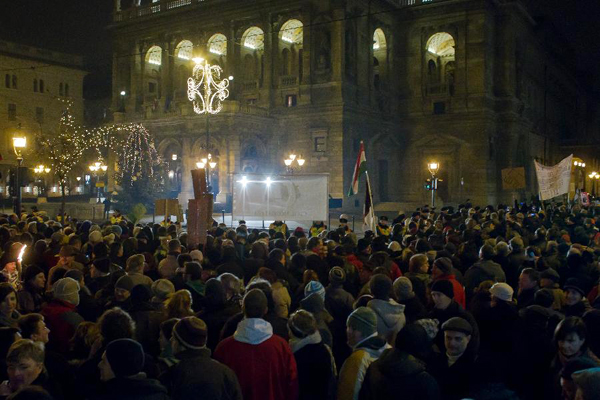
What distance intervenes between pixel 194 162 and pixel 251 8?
13108mm

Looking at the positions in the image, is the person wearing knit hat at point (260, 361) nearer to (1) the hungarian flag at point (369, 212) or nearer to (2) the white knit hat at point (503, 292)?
(2) the white knit hat at point (503, 292)

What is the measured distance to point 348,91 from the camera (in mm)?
45156

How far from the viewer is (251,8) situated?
160 ft

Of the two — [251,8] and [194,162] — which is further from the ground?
[251,8]

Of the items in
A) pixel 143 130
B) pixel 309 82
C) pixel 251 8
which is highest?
pixel 251 8

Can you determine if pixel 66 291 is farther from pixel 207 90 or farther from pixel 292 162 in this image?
pixel 292 162

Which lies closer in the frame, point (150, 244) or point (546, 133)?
point (150, 244)

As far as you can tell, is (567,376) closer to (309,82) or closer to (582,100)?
(309,82)

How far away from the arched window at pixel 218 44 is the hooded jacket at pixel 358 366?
48.4 m

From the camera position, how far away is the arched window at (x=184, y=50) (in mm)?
53491

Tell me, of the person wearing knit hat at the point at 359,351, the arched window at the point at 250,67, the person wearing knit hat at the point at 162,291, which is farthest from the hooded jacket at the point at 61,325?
the arched window at the point at 250,67

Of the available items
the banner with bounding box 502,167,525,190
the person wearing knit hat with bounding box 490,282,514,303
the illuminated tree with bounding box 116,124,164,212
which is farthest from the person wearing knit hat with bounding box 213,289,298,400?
the illuminated tree with bounding box 116,124,164,212

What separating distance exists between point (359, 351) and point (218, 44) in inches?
2046

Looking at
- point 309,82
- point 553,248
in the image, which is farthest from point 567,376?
point 309,82
